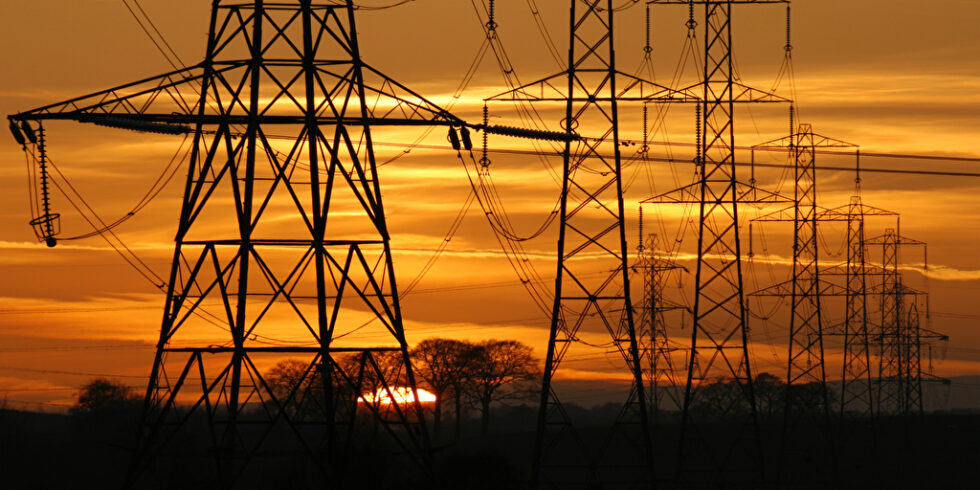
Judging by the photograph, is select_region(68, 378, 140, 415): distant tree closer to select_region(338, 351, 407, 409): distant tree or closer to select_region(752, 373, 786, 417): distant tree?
select_region(338, 351, 407, 409): distant tree

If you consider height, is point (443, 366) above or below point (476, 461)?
above

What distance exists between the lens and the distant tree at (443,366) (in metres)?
137

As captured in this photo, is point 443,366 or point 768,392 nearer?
point 443,366

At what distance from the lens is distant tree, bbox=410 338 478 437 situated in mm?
137250

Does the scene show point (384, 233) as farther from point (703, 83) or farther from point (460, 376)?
point (460, 376)

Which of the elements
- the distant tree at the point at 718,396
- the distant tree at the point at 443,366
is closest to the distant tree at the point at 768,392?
the distant tree at the point at 718,396

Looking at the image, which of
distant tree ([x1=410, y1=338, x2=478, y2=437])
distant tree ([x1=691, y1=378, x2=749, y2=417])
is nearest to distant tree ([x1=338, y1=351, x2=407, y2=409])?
distant tree ([x1=410, y1=338, x2=478, y2=437])

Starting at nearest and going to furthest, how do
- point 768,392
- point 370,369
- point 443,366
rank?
1. point 370,369
2. point 443,366
3. point 768,392

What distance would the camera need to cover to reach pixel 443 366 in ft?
469

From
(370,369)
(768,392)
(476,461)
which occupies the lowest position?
(476,461)

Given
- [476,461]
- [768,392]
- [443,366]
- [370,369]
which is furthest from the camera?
[768,392]

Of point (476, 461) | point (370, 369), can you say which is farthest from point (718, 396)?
point (476, 461)

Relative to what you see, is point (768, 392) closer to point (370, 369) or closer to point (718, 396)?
point (718, 396)

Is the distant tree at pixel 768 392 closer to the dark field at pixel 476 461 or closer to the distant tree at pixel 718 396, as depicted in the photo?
the distant tree at pixel 718 396
